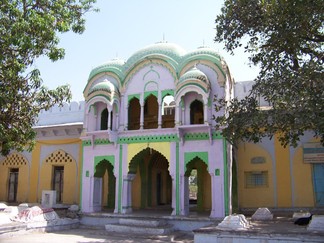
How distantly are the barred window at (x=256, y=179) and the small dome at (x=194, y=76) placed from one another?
425cm

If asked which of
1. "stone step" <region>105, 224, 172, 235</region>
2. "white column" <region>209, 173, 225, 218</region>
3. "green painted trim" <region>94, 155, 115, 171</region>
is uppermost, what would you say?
"green painted trim" <region>94, 155, 115, 171</region>

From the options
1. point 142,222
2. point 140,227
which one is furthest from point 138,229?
point 142,222

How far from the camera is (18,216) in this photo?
1175cm

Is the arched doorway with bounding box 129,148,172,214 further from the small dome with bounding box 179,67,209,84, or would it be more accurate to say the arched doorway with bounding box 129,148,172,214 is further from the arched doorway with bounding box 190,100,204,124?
the small dome with bounding box 179,67,209,84

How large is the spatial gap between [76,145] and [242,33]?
9.41 meters

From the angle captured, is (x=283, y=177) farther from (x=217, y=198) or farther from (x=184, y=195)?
(x=184, y=195)

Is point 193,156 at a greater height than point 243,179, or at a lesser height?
greater

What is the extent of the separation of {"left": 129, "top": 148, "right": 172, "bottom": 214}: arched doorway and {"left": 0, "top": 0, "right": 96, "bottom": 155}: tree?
6.57 metres

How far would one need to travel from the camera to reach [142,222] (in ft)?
37.5

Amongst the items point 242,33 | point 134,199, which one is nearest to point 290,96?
point 242,33

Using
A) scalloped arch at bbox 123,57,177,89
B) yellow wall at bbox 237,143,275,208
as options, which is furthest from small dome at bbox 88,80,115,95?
yellow wall at bbox 237,143,275,208

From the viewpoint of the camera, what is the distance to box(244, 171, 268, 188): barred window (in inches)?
539

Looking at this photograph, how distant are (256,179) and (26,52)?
9292 mm

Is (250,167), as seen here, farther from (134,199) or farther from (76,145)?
(76,145)
